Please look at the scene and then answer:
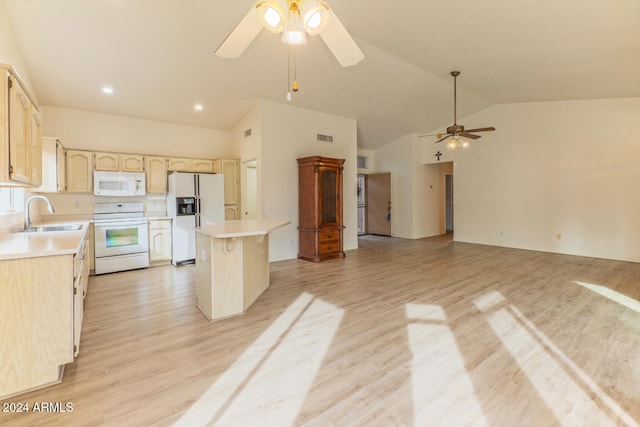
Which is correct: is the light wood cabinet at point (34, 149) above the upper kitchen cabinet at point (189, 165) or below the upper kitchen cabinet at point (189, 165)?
below

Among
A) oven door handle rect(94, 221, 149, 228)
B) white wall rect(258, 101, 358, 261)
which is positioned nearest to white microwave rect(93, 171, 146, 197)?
oven door handle rect(94, 221, 149, 228)

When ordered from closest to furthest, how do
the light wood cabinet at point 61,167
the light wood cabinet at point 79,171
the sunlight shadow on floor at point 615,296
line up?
the sunlight shadow on floor at point 615,296 < the light wood cabinet at point 61,167 < the light wood cabinet at point 79,171

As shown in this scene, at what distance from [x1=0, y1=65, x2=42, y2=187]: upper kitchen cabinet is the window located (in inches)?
Result: 37.0

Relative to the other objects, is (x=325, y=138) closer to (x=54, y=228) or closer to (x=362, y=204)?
(x=362, y=204)

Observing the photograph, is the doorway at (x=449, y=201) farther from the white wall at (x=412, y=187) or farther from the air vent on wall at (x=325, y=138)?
the air vent on wall at (x=325, y=138)

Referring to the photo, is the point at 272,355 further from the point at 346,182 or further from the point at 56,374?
the point at 346,182

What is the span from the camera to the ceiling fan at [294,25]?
193 cm

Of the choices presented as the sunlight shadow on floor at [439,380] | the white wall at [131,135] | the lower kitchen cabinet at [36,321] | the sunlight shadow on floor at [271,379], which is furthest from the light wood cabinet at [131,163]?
the sunlight shadow on floor at [439,380]

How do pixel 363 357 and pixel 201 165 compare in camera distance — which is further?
pixel 201 165

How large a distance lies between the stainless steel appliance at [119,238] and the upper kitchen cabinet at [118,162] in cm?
66

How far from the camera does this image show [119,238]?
4.96 m

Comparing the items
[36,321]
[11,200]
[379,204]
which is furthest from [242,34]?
[379,204]

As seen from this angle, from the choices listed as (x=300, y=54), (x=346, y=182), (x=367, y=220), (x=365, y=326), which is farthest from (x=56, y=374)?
(x=367, y=220)

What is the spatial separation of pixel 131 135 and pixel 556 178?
8.77 metres
